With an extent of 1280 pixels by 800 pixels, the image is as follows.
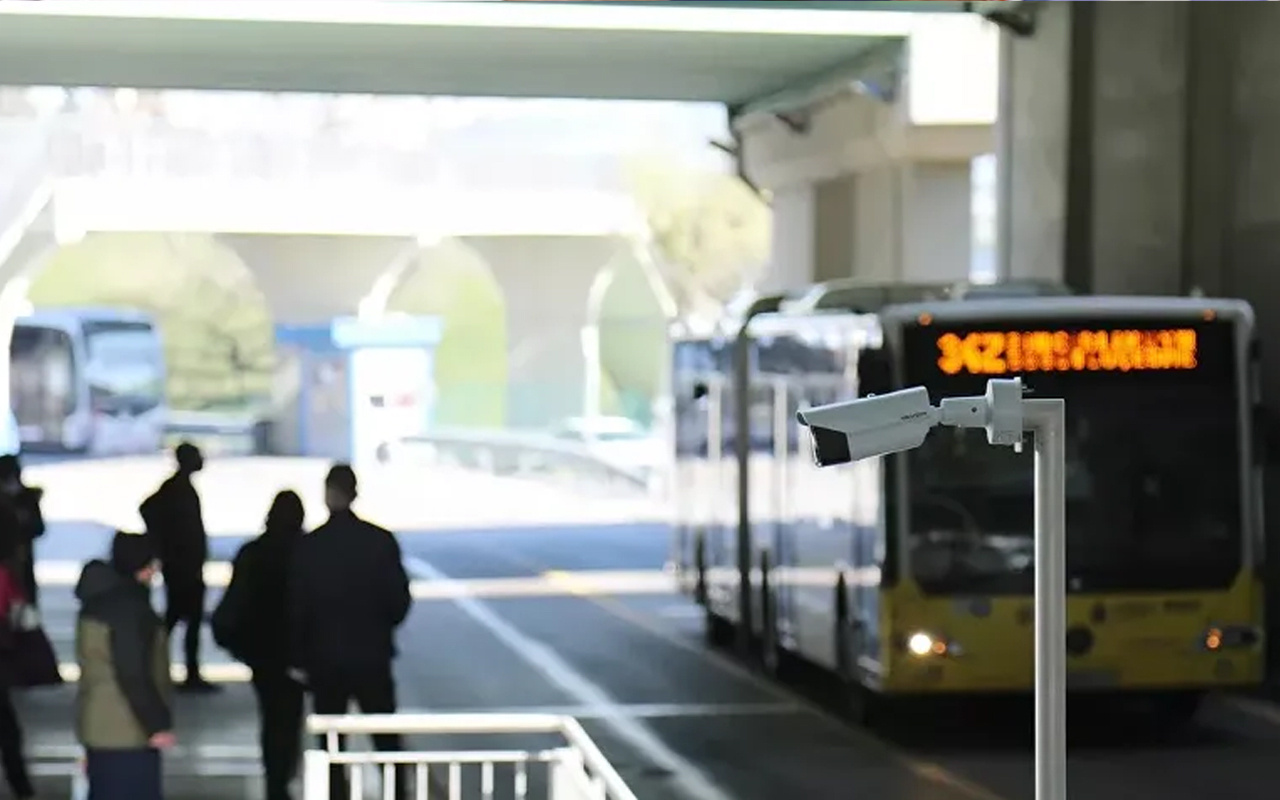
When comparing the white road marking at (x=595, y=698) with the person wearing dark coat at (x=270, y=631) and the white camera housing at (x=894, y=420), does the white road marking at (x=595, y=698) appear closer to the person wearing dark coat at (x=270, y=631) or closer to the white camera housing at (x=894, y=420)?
the person wearing dark coat at (x=270, y=631)

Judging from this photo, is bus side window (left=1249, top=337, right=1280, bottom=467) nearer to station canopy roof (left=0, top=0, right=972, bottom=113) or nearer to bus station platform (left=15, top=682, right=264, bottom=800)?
bus station platform (left=15, top=682, right=264, bottom=800)

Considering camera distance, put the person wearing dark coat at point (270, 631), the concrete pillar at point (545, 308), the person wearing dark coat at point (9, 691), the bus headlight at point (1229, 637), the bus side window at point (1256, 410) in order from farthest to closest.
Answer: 1. the concrete pillar at point (545, 308)
2. the bus side window at point (1256, 410)
3. the bus headlight at point (1229, 637)
4. the person wearing dark coat at point (9, 691)
5. the person wearing dark coat at point (270, 631)

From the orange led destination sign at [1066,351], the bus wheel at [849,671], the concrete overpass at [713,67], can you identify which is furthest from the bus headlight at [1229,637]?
the concrete overpass at [713,67]

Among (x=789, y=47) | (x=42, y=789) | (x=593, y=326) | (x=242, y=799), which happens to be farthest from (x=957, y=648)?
(x=593, y=326)

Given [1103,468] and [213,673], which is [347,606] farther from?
[213,673]

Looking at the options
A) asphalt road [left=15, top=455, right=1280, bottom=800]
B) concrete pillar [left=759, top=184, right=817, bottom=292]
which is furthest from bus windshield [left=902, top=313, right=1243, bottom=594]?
concrete pillar [left=759, top=184, right=817, bottom=292]

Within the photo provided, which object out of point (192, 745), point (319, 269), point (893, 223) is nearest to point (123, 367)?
point (319, 269)

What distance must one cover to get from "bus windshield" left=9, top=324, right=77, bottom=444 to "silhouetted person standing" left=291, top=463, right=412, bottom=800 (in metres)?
50.0

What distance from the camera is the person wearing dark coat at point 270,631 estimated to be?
12266 mm

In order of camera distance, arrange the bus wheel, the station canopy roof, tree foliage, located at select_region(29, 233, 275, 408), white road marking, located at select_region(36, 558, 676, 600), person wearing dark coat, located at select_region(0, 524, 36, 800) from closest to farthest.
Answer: person wearing dark coat, located at select_region(0, 524, 36, 800) → the bus wheel → the station canopy roof → white road marking, located at select_region(36, 558, 676, 600) → tree foliage, located at select_region(29, 233, 275, 408)

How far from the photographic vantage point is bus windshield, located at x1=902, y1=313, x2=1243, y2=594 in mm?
15375

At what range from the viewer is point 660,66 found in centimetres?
2795

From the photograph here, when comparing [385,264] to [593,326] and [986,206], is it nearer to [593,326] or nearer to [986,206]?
[593,326]

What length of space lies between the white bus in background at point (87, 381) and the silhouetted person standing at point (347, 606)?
49.5m
